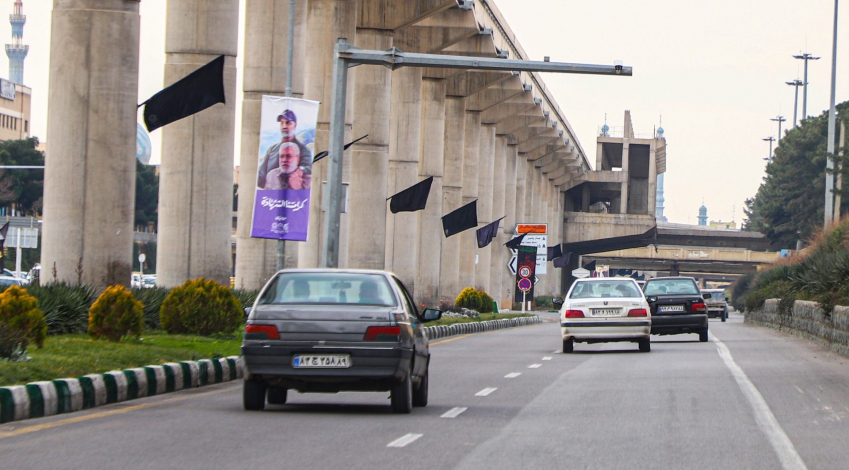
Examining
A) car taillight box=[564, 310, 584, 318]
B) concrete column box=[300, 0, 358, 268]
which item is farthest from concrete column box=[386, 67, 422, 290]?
car taillight box=[564, 310, 584, 318]

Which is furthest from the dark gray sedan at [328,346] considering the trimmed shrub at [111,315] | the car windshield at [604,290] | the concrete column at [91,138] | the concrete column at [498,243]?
the concrete column at [498,243]

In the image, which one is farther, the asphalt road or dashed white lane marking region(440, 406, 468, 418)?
dashed white lane marking region(440, 406, 468, 418)

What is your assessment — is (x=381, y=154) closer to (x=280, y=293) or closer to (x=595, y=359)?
(x=595, y=359)

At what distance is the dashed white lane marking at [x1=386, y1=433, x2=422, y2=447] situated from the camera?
429 inches

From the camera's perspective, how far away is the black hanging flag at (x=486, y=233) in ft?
231

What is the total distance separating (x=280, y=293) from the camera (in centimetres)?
1391

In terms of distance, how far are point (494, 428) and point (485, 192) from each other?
6443 centimetres

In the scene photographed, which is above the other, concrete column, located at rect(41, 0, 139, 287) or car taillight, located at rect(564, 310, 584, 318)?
concrete column, located at rect(41, 0, 139, 287)

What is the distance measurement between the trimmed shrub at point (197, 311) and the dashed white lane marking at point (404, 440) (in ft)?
42.4

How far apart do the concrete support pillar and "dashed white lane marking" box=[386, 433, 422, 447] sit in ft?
69.5

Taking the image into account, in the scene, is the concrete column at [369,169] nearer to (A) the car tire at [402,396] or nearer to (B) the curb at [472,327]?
(B) the curb at [472,327]

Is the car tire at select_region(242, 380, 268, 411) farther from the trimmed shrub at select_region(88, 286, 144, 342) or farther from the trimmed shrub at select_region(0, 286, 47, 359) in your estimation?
the trimmed shrub at select_region(88, 286, 144, 342)

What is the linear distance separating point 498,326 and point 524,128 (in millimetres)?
40377

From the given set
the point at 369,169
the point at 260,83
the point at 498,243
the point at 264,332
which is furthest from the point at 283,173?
the point at 498,243
